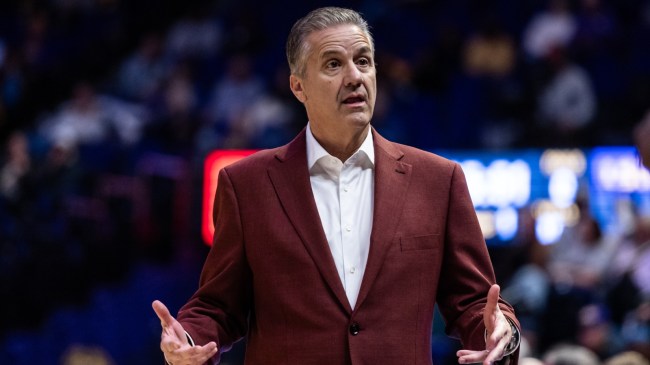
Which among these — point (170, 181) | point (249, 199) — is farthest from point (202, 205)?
point (249, 199)

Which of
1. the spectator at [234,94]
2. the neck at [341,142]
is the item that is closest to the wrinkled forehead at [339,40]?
the neck at [341,142]

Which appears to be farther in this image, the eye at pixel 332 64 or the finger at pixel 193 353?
the eye at pixel 332 64

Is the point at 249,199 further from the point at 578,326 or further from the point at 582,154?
the point at 582,154

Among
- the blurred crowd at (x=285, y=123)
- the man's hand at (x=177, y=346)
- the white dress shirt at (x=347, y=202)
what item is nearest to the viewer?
the man's hand at (x=177, y=346)

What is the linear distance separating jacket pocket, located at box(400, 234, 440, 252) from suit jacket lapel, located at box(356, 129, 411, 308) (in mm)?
42

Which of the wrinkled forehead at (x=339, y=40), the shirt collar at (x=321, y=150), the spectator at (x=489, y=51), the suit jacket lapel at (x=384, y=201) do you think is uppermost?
the spectator at (x=489, y=51)

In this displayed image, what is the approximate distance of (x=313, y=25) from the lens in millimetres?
3625

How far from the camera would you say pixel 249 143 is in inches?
413

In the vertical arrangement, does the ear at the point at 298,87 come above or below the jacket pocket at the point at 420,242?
above

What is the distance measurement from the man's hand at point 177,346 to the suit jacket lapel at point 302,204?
1.35 feet

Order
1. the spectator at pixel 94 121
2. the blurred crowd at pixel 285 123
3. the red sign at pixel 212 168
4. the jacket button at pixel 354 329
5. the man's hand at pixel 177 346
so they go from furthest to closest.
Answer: the spectator at pixel 94 121, the red sign at pixel 212 168, the blurred crowd at pixel 285 123, the jacket button at pixel 354 329, the man's hand at pixel 177 346

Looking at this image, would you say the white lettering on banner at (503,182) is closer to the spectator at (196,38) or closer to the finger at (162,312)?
the spectator at (196,38)

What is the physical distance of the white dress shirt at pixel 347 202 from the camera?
11.5ft

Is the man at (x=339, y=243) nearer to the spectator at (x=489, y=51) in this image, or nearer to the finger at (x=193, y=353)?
the finger at (x=193, y=353)
